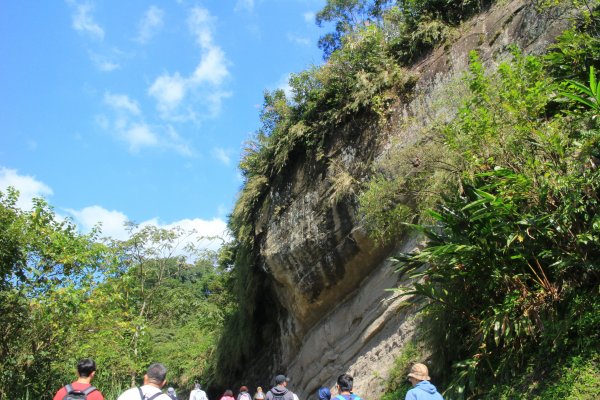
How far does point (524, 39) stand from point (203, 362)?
18.1m

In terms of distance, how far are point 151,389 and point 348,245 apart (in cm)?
877

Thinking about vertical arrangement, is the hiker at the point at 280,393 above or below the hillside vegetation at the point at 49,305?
below

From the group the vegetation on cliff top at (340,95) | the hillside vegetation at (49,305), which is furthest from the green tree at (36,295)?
the vegetation on cliff top at (340,95)

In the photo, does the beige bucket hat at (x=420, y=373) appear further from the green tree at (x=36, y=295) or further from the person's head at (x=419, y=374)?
the green tree at (x=36, y=295)

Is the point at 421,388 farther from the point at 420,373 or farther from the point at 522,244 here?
the point at 522,244

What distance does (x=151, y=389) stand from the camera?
4129 mm

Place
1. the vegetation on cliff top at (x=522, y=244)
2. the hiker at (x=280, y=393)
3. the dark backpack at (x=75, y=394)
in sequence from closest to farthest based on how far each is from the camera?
the dark backpack at (x=75, y=394)
the vegetation on cliff top at (x=522, y=244)
the hiker at (x=280, y=393)

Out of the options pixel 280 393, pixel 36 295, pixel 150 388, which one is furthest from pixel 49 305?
pixel 150 388

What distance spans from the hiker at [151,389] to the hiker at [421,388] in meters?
2.15

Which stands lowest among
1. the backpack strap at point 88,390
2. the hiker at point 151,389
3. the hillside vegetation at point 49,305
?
the hiker at point 151,389

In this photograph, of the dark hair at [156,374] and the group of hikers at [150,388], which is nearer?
the group of hikers at [150,388]

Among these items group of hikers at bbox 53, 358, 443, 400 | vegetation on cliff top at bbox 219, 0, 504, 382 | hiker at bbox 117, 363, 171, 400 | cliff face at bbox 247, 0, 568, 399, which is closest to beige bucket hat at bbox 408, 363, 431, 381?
group of hikers at bbox 53, 358, 443, 400

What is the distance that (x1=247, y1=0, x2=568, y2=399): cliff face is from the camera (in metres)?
10.7

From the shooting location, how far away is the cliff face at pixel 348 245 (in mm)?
10742
